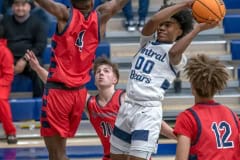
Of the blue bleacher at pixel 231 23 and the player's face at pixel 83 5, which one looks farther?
the blue bleacher at pixel 231 23

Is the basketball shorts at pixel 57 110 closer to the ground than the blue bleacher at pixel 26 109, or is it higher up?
higher up

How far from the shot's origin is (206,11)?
434 centimetres

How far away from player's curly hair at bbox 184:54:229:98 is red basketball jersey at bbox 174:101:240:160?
88 mm

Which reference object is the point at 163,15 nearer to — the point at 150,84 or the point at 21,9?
the point at 150,84

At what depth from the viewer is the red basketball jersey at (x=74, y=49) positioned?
488cm

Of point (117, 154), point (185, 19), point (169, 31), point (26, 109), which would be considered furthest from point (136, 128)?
point (26, 109)

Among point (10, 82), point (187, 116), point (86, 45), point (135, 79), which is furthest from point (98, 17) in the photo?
point (10, 82)

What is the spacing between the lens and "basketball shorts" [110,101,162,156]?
450cm

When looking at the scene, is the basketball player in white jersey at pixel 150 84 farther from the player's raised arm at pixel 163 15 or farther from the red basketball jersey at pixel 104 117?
the red basketball jersey at pixel 104 117

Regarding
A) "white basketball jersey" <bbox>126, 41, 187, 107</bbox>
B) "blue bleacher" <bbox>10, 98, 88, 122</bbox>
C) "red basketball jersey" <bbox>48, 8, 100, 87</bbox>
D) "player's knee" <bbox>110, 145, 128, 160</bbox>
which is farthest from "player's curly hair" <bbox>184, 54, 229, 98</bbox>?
"blue bleacher" <bbox>10, 98, 88, 122</bbox>

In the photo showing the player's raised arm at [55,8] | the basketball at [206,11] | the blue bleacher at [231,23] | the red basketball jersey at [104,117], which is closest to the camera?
the basketball at [206,11]

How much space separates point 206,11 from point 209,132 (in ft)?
3.26

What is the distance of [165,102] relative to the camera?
859cm

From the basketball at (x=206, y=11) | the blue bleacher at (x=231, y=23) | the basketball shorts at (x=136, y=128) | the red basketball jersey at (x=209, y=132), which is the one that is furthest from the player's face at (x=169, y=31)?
the blue bleacher at (x=231, y=23)
